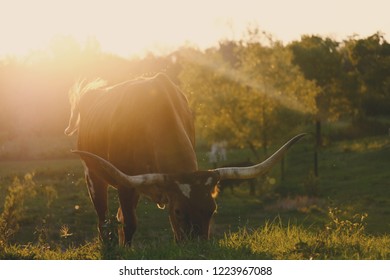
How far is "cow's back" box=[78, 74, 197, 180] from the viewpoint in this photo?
8.56m

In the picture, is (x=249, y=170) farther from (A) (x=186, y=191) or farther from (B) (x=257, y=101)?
(B) (x=257, y=101)

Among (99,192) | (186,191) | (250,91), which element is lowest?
(99,192)

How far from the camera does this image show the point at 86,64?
155 feet

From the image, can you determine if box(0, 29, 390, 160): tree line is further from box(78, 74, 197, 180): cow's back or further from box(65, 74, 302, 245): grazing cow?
box(78, 74, 197, 180): cow's back

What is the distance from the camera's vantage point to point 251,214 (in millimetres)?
26578

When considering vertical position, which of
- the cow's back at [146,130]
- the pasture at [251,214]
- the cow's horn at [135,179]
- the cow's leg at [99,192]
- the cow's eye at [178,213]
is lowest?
the pasture at [251,214]

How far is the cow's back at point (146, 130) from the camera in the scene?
8562mm

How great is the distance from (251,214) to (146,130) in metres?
18.0

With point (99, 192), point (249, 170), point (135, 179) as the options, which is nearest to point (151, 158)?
point (135, 179)

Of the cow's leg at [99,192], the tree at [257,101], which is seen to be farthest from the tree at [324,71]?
the cow's leg at [99,192]

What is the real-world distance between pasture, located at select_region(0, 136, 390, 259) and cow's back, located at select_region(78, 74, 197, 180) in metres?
1.12

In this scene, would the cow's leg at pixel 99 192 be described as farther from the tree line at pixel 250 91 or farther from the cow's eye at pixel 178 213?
the tree line at pixel 250 91

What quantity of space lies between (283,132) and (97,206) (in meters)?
26.9

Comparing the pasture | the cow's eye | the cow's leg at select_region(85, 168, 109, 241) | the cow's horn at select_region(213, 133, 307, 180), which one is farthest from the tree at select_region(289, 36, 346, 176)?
the cow's eye
